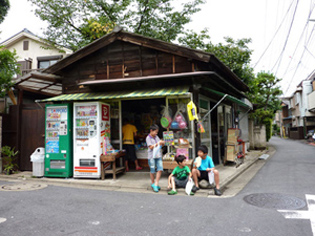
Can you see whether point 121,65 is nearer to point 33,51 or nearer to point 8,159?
point 8,159

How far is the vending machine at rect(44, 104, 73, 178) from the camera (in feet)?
25.6

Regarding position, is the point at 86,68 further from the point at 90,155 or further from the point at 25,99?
the point at 25,99

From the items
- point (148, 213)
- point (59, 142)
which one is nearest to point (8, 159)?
point (59, 142)

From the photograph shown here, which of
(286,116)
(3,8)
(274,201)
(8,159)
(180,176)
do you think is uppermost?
(3,8)

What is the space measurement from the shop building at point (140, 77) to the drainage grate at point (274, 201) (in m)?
2.38

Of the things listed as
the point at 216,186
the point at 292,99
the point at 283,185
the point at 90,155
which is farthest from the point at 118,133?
the point at 292,99

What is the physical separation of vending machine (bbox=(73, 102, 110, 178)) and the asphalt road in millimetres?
1156

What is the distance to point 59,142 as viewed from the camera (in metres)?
7.89

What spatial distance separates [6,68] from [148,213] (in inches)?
327

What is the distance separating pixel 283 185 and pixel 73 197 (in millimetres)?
5716

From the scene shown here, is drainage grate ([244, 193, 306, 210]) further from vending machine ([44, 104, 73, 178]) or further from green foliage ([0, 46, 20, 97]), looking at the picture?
green foliage ([0, 46, 20, 97])

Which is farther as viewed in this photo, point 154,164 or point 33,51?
point 33,51

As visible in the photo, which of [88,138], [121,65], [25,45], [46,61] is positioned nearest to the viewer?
[88,138]

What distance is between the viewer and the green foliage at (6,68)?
9.02 meters
